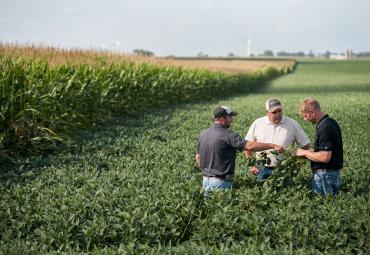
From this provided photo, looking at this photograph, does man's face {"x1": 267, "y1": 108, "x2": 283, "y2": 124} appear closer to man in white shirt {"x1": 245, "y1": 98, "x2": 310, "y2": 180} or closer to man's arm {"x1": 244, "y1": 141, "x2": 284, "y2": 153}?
man in white shirt {"x1": 245, "y1": 98, "x2": 310, "y2": 180}

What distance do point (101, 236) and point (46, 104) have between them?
22.6 ft

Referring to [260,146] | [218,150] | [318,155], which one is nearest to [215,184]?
[218,150]

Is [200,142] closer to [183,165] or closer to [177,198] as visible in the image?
[177,198]

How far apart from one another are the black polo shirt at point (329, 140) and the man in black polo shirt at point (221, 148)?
1.87ft

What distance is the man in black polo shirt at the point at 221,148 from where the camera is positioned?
7.24 m

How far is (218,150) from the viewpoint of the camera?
736 centimetres

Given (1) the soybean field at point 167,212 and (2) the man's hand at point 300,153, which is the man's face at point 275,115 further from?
(1) the soybean field at point 167,212

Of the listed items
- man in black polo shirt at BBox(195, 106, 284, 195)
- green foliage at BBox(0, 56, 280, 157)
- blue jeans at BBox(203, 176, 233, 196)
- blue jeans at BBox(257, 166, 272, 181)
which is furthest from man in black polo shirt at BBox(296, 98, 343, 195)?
green foliage at BBox(0, 56, 280, 157)

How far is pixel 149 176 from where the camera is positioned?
9.22m

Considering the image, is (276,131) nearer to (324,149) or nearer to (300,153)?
(300,153)

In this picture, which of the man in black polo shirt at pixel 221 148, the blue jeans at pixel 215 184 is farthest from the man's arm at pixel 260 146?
the blue jeans at pixel 215 184

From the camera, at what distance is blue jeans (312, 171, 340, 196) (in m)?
7.51

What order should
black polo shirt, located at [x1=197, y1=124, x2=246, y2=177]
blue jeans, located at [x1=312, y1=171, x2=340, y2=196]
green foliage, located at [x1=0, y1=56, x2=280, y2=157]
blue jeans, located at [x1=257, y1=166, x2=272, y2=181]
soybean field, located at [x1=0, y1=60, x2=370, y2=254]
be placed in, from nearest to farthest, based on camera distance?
soybean field, located at [x1=0, y1=60, x2=370, y2=254] → black polo shirt, located at [x1=197, y1=124, x2=246, y2=177] → blue jeans, located at [x1=312, y1=171, x2=340, y2=196] → blue jeans, located at [x1=257, y1=166, x2=272, y2=181] → green foliage, located at [x1=0, y1=56, x2=280, y2=157]

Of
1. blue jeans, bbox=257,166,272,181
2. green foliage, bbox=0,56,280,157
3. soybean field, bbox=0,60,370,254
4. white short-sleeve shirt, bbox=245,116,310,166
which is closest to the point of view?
soybean field, bbox=0,60,370,254
